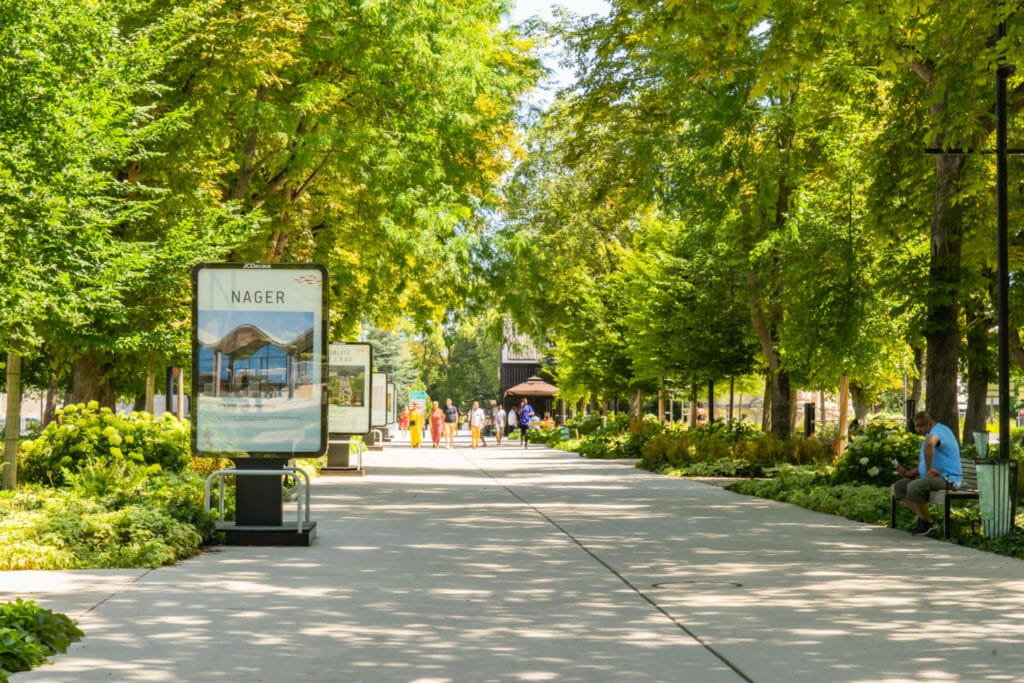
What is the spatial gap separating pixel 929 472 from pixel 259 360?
757 centimetres

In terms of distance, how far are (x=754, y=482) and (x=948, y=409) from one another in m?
4.37

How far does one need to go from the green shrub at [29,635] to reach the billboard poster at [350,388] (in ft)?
71.6

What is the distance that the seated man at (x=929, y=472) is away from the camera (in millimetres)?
14789

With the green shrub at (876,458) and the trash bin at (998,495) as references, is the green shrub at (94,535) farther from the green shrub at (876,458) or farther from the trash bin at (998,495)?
the green shrub at (876,458)

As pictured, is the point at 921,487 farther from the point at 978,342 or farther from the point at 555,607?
the point at 555,607

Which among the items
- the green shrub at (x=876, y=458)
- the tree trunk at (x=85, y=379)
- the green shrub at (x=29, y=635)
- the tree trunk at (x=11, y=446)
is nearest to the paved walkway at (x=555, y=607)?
the green shrub at (x=29, y=635)

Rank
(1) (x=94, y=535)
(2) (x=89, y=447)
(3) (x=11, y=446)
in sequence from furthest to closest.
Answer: (2) (x=89, y=447) → (3) (x=11, y=446) → (1) (x=94, y=535)

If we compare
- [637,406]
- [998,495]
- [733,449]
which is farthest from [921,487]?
[637,406]

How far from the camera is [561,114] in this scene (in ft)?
91.3

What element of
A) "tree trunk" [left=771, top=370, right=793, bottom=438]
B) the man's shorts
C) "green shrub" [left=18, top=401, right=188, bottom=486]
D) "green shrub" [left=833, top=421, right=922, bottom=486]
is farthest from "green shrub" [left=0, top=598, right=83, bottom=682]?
"tree trunk" [left=771, top=370, right=793, bottom=438]

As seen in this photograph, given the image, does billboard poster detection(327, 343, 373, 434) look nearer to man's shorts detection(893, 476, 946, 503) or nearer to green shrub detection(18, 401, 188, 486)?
green shrub detection(18, 401, 188, 486)

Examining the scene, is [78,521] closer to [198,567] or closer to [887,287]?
[198,567]

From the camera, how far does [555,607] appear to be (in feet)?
30.4

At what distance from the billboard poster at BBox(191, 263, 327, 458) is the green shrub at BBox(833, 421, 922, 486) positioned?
9.61 meters
